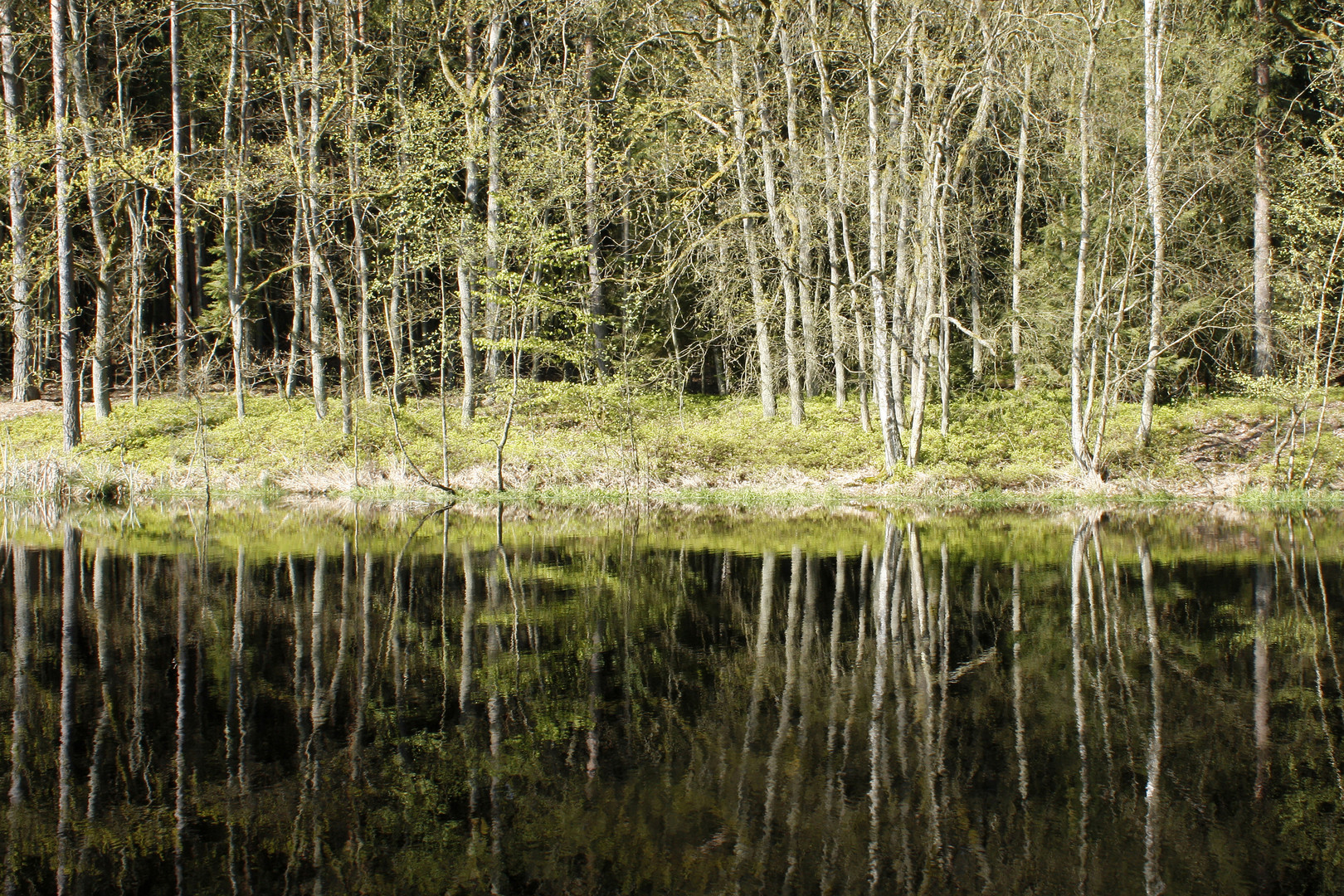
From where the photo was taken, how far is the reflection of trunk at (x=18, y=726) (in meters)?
4.03

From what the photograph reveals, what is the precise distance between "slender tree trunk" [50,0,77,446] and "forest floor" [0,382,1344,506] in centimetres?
88

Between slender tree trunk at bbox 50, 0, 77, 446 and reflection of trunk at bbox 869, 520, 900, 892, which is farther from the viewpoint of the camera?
slender tree trunk at bbox 50, 0, 77, 446

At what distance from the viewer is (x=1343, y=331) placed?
24.3m

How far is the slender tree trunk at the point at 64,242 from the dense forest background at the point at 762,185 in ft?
0.33

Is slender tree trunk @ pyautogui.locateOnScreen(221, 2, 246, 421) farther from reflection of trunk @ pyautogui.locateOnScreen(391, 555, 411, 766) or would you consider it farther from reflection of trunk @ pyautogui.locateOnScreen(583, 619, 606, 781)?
reflection of trunk @ pyautogui.locateOnScreen(583, 619, 606, 781)

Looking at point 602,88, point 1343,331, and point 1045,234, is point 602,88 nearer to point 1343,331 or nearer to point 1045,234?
point 1045,234

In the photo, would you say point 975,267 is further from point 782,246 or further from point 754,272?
point 782,246

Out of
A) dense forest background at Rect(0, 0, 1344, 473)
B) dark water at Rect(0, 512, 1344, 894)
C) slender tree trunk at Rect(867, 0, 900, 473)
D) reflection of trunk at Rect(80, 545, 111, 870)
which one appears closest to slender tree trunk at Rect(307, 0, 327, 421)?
dense forest background at Rect(0, 0, 1344, 473)

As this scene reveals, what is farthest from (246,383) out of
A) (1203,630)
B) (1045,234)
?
(1203,630)

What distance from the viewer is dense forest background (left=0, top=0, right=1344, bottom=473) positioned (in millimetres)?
20656

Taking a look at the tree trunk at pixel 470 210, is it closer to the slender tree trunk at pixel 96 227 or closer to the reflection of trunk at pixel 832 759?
the slender tree trunk at pixel 96 227

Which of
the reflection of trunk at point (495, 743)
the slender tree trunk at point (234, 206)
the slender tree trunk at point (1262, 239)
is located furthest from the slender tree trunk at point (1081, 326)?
the slender tree trunk at point (234, 206)

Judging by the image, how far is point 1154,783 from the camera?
477cm

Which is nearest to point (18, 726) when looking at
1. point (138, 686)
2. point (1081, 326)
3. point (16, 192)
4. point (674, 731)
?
point (138, 686)
